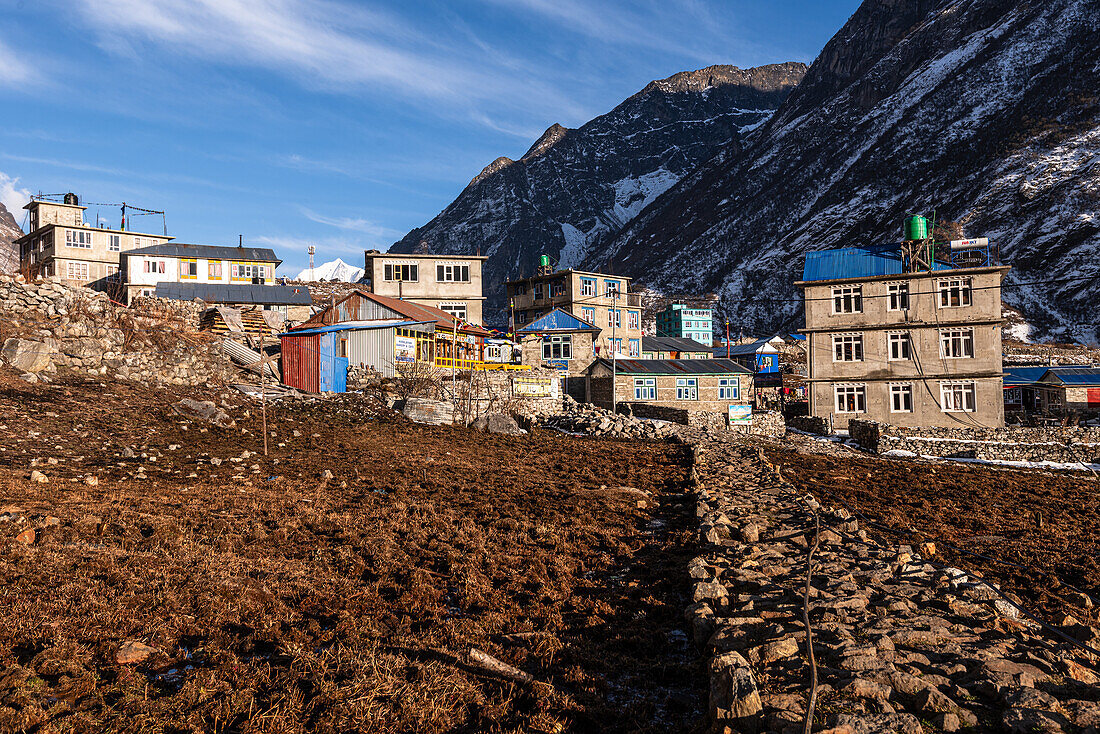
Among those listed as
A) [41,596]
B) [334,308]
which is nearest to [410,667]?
[41,596]

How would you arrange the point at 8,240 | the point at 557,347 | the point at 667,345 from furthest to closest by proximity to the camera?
the point at 8,240 → the point at 667,345 → the point at 557,347

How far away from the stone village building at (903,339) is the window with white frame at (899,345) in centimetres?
6

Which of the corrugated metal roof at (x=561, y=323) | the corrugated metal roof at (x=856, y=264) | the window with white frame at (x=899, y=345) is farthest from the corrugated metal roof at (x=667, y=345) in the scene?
the window with white frame at (x=899, y=345)

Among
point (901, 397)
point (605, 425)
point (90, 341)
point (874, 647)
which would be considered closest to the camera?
point (874, 647)

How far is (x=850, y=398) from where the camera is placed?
4303cm

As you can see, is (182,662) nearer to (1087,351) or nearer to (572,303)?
(572,303)

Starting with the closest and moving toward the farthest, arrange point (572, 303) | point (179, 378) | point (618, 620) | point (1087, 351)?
point (618, 620) < point (179, 378) < point (572, 303) < point (1087, 351)

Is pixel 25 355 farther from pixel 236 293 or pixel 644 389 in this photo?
pixel 236 293

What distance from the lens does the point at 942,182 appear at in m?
120

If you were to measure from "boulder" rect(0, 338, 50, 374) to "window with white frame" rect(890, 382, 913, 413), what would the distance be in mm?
47355

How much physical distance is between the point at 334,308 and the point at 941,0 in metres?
228

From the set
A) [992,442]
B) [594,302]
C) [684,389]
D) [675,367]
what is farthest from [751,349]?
[992,442]

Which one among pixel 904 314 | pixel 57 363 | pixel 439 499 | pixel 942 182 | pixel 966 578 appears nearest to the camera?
pixel 966 578

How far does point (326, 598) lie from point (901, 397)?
43.7 m
